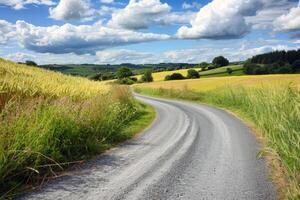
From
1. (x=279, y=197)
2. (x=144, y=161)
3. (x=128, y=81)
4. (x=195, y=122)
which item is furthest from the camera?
(x=128, y=81)

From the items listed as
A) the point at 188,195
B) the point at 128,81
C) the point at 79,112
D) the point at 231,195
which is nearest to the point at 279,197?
the point at 231,195

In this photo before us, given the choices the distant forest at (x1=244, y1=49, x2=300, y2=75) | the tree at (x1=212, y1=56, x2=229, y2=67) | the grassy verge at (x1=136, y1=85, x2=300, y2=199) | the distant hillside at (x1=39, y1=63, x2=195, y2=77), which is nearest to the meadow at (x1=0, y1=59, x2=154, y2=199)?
the grassy verge at (x1=136, y1=85, x2=300, y2=199)

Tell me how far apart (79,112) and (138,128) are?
6.06 m

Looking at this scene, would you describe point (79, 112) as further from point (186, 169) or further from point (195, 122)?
point (195, 122)

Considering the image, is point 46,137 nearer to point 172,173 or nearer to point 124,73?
point 172,173

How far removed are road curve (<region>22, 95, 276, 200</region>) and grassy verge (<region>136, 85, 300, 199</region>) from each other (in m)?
0.43

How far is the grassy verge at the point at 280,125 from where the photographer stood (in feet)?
27.3

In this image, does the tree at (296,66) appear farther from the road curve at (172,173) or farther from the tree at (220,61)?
the road curve at (172,173)

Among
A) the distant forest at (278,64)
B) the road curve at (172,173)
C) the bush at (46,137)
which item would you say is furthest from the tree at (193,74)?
the bush at (46,137)

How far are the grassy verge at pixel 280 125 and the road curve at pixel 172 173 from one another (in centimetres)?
43

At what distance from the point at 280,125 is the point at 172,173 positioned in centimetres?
292

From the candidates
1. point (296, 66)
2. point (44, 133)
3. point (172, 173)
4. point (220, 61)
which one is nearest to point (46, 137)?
point (44, 133)

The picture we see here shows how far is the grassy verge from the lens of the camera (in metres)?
8.34

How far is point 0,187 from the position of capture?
7.50 metres
